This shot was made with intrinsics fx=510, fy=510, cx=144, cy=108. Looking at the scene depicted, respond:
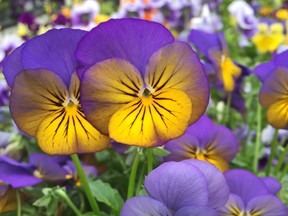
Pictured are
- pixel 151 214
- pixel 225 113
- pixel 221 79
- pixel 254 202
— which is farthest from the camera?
pixel 225 113

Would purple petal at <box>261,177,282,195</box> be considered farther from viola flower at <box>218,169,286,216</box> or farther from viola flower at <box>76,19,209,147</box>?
viola flower at <box>76,19,209,147</box>

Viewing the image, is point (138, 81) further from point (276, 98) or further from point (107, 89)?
point (276, 98)

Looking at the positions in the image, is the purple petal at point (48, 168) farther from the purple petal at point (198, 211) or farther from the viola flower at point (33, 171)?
the purple petal at point (198, 211)

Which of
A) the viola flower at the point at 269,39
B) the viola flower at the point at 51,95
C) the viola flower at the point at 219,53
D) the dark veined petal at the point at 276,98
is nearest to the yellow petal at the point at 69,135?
the viola flower at the point at 51,95

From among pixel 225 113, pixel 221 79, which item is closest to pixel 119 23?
pixel 221 79

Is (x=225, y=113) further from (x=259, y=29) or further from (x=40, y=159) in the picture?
A: (x=259, y=29)

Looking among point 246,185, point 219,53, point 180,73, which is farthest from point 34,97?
point 219,53

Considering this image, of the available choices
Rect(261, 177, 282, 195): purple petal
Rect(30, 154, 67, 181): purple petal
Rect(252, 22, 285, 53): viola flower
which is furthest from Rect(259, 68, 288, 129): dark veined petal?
Rect(252, 22, 285, 53): viola flower
